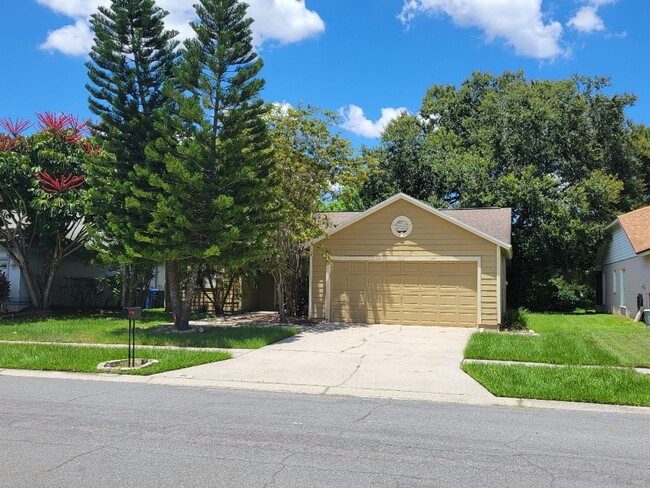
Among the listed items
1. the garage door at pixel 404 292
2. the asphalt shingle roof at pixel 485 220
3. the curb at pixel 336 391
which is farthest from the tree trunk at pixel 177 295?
the curb at pixel 336 391

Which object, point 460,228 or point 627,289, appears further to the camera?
point 627,289

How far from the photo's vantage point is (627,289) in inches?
914

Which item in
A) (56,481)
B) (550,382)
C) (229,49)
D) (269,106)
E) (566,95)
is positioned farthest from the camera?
(566,95)

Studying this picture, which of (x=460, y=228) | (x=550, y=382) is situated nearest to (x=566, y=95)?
(x=460, y=228)

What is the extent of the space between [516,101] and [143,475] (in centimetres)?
3063

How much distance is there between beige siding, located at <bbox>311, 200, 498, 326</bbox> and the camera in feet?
59.9

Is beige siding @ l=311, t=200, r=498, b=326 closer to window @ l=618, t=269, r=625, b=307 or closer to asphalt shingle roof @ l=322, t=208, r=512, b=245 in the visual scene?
asphalt shingle roof @ l=322, t=208, r=512, b=245

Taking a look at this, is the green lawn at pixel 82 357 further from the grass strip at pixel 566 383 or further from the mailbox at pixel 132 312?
the grass strip at pixel 566 383

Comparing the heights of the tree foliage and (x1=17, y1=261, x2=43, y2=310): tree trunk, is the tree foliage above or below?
above

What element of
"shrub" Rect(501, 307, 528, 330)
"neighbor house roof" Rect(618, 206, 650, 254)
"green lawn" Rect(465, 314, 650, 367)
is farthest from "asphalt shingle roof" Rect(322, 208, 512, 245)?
"neighbor house roof" Rect(618, 206, 650, 254)

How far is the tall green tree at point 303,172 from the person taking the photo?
721 inches

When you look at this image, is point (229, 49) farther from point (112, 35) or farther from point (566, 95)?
point (566, 95)

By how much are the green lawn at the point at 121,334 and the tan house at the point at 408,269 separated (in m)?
3.57

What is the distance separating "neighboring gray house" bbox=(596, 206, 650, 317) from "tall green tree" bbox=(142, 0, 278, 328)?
14.0 metres
